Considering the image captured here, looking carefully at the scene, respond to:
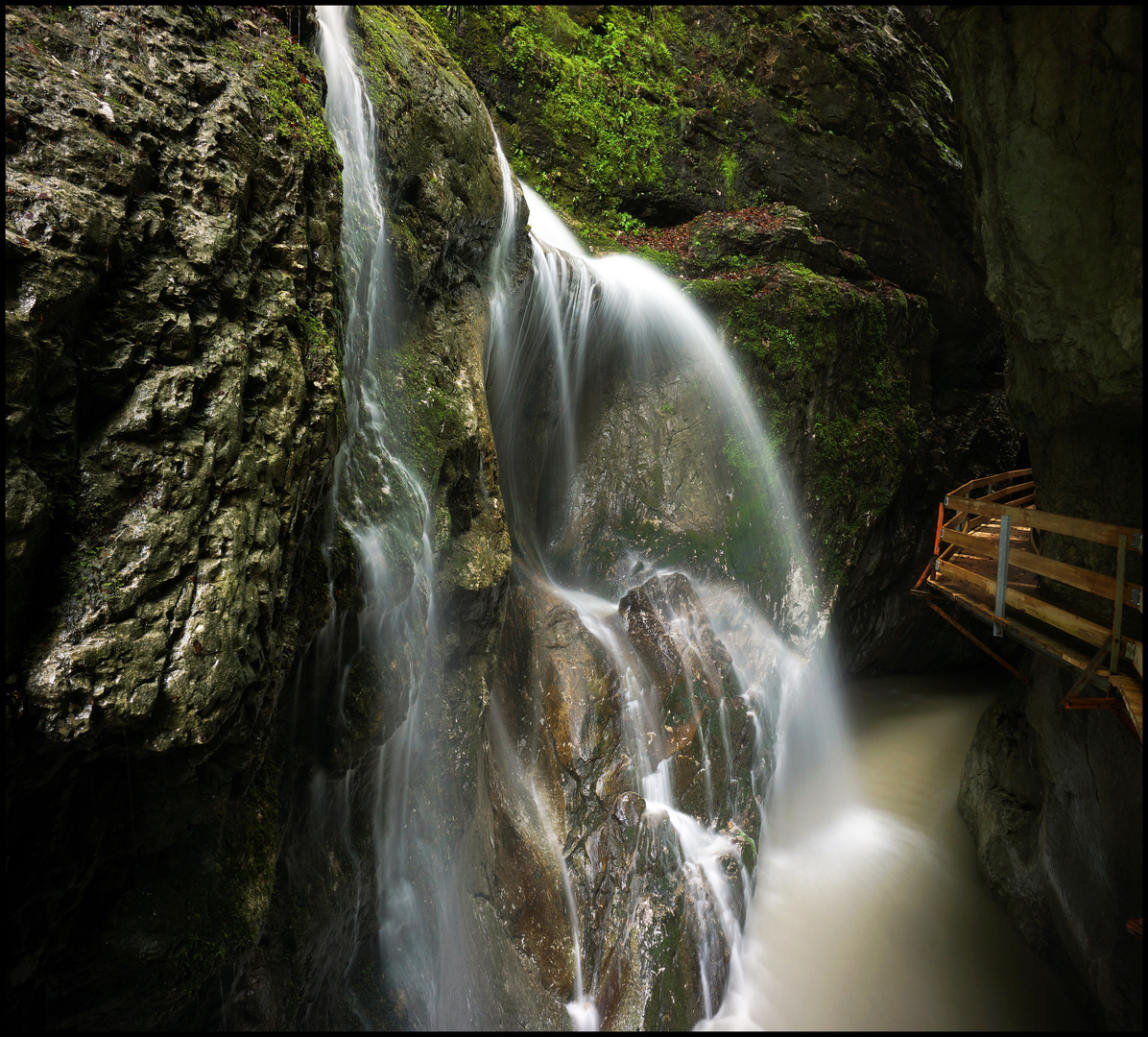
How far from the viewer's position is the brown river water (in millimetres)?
6641

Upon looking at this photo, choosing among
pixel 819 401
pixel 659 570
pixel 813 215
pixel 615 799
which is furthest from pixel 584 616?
pixel 813 215

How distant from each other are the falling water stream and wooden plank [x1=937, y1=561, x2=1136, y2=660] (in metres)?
3.40

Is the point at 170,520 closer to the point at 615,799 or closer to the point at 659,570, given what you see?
the point at 615,799

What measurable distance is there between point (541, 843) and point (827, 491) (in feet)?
23.4

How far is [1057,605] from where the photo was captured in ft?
18.5

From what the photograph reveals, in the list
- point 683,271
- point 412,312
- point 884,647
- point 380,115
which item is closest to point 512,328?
point 412,312

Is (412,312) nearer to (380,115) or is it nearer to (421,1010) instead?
(380,115)

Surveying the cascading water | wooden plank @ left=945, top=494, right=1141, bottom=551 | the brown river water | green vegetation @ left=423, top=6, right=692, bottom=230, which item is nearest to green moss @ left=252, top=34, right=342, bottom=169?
the cascading water

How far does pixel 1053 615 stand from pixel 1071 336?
230cm

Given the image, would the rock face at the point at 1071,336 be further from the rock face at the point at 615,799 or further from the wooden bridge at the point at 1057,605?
the rock face at the point at 615,799

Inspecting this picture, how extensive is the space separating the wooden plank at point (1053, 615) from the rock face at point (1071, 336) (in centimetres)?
70

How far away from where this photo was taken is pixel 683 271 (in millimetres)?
10477

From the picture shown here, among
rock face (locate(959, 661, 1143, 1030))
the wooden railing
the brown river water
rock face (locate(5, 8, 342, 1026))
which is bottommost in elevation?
the brown river water

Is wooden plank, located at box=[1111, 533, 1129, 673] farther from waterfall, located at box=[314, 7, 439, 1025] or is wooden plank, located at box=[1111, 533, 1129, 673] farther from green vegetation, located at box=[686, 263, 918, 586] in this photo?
green vegetation, located at box=[686, 263, 918, 586]
